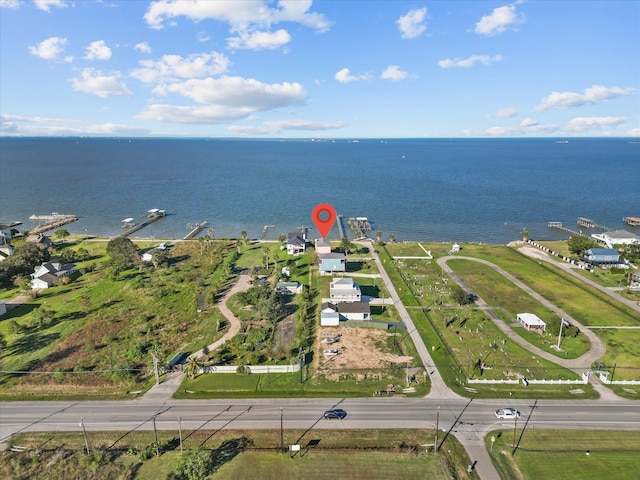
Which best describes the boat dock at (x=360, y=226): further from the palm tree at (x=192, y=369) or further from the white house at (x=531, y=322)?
the palm tree at (x=192, y=369)

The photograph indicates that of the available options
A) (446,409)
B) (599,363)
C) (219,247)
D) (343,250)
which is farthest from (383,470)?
(219,247)

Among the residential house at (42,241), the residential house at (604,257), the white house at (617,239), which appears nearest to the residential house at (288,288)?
the residential house at (42,241)

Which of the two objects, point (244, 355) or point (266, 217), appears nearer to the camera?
point (244, 355)

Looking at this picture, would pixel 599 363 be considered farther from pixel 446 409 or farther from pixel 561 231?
pixel 561 231

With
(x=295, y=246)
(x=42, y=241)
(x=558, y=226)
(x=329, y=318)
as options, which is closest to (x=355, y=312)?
(x=329, y=318)

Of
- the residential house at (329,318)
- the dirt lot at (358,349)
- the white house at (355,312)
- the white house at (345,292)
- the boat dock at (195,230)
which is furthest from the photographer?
the boat dock at (195,230)

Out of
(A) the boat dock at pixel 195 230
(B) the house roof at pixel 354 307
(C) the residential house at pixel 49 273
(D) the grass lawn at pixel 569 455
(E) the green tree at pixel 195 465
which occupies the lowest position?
(D) the grass lawn at pixel 569 455
